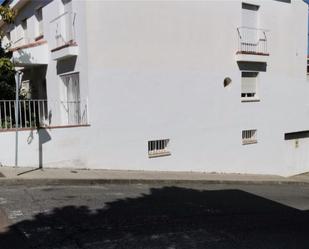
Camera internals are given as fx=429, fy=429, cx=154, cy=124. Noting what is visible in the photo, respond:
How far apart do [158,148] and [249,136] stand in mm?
5097

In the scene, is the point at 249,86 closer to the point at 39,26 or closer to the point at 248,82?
the point at 248,82

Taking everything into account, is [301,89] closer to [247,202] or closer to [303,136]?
[303,136]

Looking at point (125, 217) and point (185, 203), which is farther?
point (185, 203)

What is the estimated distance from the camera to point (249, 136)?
695 inches

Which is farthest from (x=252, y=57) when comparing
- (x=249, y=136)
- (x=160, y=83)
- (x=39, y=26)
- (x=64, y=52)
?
(x=39, y=26)

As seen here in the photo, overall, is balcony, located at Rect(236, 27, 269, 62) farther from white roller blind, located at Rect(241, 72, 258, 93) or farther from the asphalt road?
the asphalt road

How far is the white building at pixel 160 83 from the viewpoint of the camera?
12.4 meters

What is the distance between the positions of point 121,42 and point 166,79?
2.05 m

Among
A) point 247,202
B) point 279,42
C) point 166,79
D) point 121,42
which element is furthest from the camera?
point 279,42

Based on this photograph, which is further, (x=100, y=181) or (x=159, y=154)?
(x=159, y=154)

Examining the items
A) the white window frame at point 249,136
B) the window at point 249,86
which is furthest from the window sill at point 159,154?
the window at point 249,86

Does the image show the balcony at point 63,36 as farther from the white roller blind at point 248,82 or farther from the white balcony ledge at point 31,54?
the white roller blind at point 248,82

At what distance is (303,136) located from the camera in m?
20.7

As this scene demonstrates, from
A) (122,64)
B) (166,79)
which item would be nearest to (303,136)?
(166,79)
